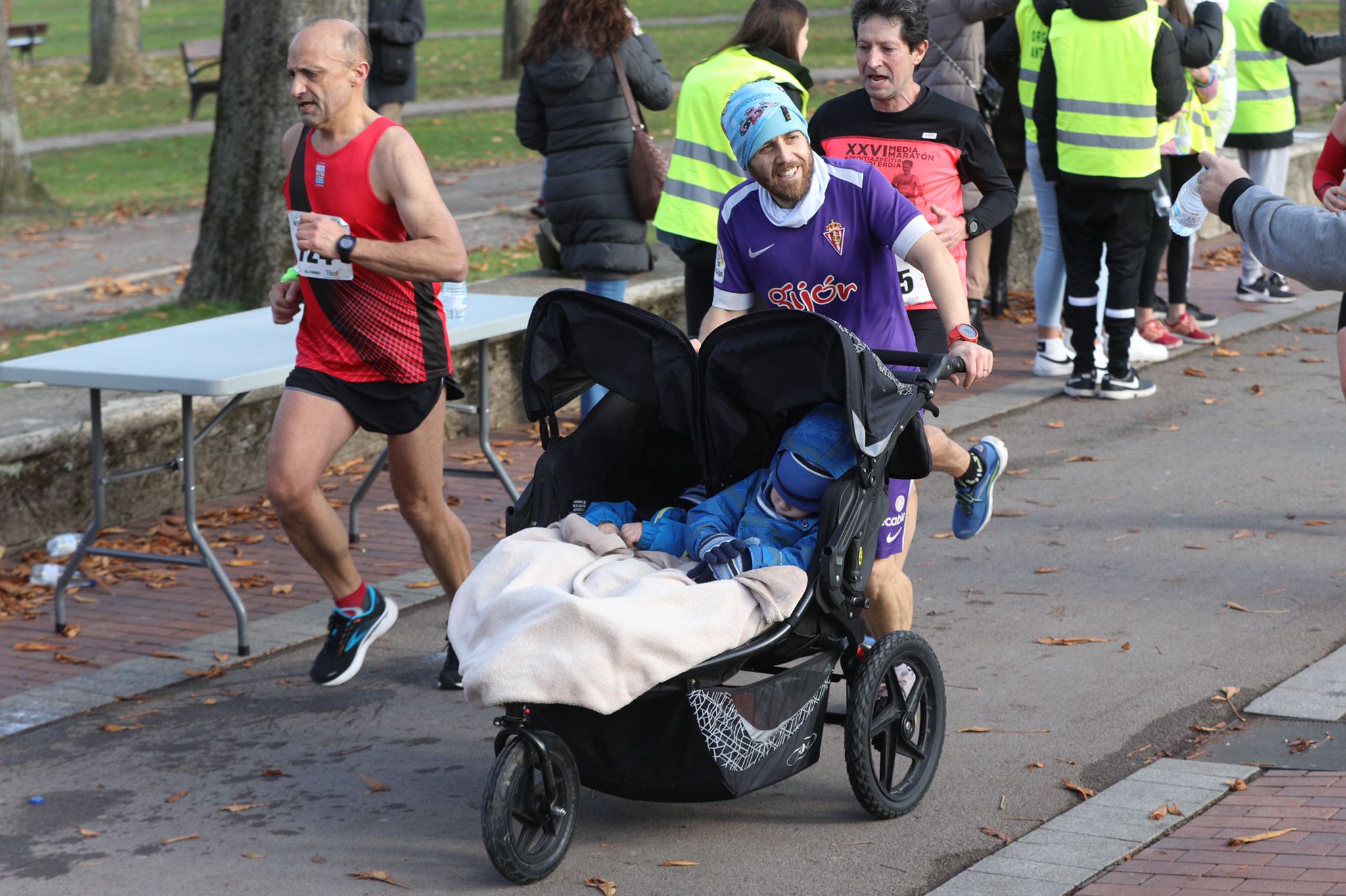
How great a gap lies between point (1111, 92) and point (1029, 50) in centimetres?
100

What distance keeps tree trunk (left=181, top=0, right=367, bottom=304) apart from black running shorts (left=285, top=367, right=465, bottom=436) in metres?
4.99

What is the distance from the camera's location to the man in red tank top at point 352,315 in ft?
18.2

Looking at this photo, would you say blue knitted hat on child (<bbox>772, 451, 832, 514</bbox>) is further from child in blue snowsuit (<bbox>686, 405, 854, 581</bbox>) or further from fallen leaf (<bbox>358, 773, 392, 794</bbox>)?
fallen leaf (<bbox>358, 773, 392, 794</bbox>)

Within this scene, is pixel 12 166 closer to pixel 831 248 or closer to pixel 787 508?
pixel 831 248

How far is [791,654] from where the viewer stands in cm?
457

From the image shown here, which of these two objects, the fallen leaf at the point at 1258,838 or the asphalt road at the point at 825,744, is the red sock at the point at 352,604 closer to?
the asphalt road at the point at 825,744

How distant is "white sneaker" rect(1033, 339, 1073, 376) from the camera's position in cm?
1036

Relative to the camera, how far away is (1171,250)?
11016 mm

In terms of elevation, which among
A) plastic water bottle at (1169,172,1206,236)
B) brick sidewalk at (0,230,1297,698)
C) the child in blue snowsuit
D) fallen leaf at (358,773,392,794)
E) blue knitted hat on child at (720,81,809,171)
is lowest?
brick sidewalk at (0,230,1297,698)

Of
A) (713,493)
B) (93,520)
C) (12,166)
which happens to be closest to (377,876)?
(713,493)

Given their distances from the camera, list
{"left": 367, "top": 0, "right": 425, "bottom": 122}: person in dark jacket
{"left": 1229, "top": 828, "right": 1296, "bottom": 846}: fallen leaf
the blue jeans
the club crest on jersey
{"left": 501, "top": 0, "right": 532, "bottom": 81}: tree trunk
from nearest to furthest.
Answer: {"left": 1229, "top": 828, "right": 1296, "bottom": 846}: fallen leaf
the club crest on jersey
the blue jeans
{"left": 367, "top": 0, "right": 425, "bottom": 122}: person in dark jacket
{"left": 501, "top": 0, "right": 532, "bottom": 81}: tree trunk

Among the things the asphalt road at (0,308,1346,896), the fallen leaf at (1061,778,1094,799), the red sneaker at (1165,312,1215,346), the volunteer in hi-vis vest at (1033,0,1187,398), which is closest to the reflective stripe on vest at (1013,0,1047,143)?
the volunteer in hi-vis vest at (1033,0,1187,398)

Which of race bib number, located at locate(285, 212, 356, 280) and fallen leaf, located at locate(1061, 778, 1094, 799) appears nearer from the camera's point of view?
fallen leaf, located at locate(1061, 778, 1094, 799)

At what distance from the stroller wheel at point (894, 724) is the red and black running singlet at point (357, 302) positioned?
1.97 meters
